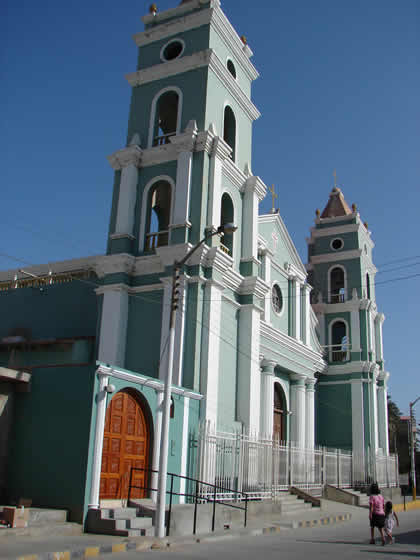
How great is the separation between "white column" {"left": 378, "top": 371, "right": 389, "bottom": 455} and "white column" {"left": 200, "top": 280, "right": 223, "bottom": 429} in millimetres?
17845

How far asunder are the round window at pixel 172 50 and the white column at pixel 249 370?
33.5 ft

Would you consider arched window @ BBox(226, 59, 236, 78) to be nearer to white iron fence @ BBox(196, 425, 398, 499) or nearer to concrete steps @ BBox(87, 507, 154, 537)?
white iron fence @ BBox(196, 425, 398, 499)

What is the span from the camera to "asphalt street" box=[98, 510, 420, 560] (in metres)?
10.6

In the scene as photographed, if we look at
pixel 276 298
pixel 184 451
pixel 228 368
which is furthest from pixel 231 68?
pixel 184 451

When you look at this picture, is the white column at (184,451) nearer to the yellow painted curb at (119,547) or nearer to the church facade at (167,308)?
the church facade at (167,308)

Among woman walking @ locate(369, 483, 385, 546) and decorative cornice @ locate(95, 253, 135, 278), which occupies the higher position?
decorative cornice @ locate(95, 253, 135, 278)

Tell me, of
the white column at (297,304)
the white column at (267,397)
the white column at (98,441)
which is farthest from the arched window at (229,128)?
the white column at (98,441)

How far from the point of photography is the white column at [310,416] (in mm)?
27875

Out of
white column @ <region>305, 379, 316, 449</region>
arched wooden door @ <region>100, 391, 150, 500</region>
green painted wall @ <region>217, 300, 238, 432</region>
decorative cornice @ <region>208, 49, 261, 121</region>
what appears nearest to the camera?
arched wooden door @ <region>100, 391, 150, 500</region>

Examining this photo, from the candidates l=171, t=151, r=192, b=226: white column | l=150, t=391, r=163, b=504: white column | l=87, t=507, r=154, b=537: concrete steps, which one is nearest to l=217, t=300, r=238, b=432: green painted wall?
l=171, t=151, r=192, b=226: white column

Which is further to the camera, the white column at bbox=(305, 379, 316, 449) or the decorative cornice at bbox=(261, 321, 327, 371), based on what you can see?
the white column at bbox=(305, 379, 316, 449)

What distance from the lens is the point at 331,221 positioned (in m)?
35.8

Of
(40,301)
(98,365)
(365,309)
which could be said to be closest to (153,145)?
(40,301)

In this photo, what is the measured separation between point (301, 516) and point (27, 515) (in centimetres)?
1019
